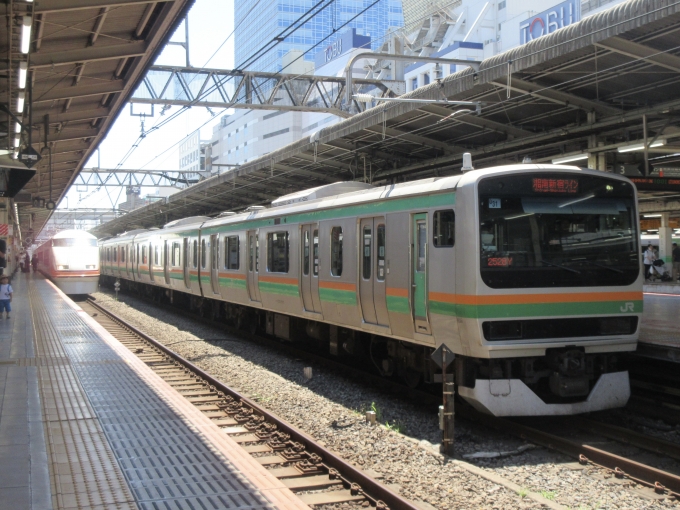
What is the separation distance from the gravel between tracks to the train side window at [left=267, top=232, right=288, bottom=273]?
1794mm

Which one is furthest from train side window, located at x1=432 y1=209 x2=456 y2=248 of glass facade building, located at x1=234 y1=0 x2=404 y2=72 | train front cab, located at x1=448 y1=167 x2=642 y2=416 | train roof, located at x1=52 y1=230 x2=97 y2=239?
glass facade building, located at x1=234 y1=0 x2=404 y2=72

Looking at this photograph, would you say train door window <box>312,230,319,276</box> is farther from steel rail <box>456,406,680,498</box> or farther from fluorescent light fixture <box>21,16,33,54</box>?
fluorescent light fixture <box>21,16,33,54</box>

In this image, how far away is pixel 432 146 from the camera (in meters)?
15.2

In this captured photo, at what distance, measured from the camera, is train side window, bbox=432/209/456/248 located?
7.88 m

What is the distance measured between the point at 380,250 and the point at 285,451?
10.8 ft

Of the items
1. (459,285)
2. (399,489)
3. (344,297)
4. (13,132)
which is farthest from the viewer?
(13,132)

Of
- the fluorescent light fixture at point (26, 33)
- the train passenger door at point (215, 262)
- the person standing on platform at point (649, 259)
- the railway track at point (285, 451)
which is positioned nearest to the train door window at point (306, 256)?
the railway track at point (285, 451)

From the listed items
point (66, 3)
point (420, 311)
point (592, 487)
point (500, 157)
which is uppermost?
point (66, 3)

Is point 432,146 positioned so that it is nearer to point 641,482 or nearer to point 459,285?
point 459,285

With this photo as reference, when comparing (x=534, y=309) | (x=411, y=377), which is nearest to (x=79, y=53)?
(x=411, y=377)

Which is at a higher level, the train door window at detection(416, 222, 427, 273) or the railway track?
the train door window at detection(416, 222, 427, 273)

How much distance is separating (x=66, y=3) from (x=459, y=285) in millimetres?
5501

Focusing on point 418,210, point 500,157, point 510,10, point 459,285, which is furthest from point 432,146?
point 510,10

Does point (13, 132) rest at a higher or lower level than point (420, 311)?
higher
